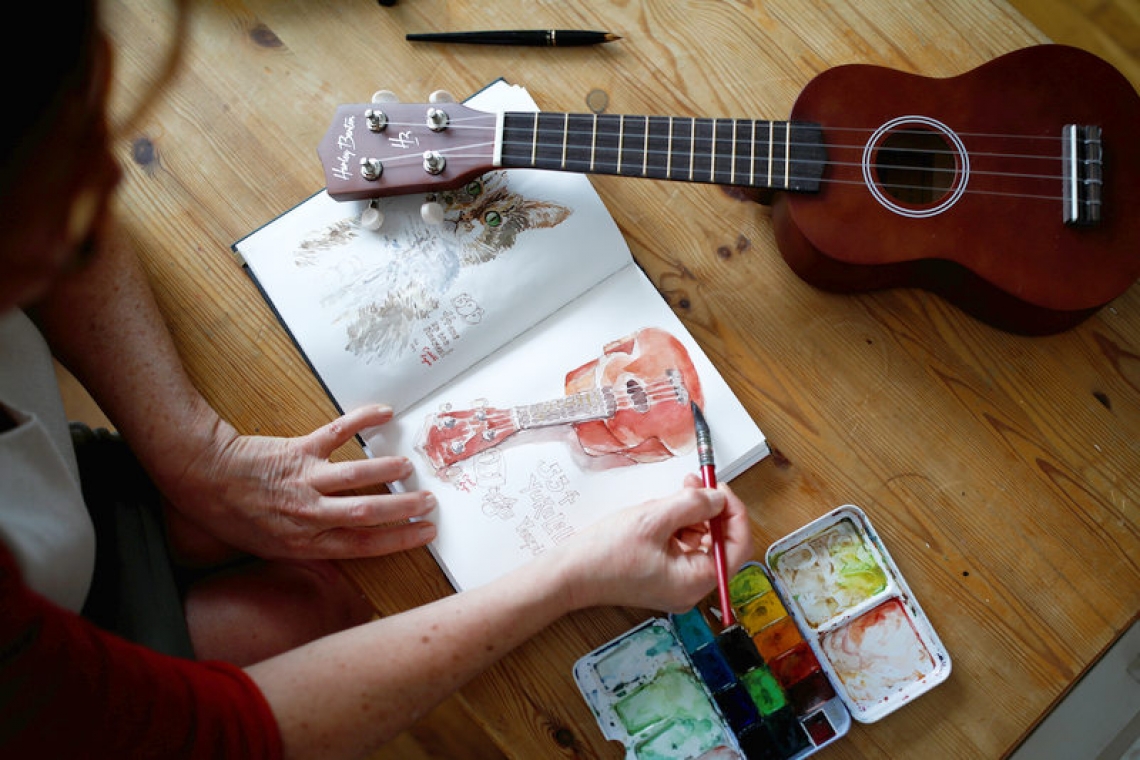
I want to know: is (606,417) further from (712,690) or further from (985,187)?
(985,187)

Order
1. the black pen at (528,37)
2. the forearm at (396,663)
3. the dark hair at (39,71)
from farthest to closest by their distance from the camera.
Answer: the black pen at (528,37) < the forearm at (396,663) < the dark hair at (39,71)

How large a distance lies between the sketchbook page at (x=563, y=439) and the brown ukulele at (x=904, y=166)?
0.58 ft

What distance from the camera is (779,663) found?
2.66ft

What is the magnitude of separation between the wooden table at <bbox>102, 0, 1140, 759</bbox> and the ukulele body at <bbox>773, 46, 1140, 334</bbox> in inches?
3.3

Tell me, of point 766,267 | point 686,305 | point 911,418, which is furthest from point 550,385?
point 911,418

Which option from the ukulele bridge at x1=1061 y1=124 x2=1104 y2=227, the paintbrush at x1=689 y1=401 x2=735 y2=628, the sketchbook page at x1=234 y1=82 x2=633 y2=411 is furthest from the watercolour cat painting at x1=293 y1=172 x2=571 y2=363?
the ukulele bridge at x1=1061 y1=124 x2=1104 y2=227

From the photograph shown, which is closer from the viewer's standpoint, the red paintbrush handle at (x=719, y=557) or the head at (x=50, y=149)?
the head at (x=50, y=149)

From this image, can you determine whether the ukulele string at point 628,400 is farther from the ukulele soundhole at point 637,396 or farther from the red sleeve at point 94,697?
the red sleeve at point 94,697

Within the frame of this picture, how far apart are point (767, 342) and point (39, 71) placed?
0.72 metres

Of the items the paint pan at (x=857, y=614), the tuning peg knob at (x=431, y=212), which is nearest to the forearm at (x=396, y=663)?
the paint pan at (x=857, y=614)

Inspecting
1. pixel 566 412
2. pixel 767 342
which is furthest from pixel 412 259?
pixel 767 342

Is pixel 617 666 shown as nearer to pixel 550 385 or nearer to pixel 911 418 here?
pixel 550 385

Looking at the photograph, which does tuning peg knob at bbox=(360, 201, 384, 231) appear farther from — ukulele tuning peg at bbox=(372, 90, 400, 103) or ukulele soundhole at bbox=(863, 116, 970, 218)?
ukulele soundhole at bbox=(863, 116, 970, 218)

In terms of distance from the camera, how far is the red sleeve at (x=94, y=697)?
56cm
